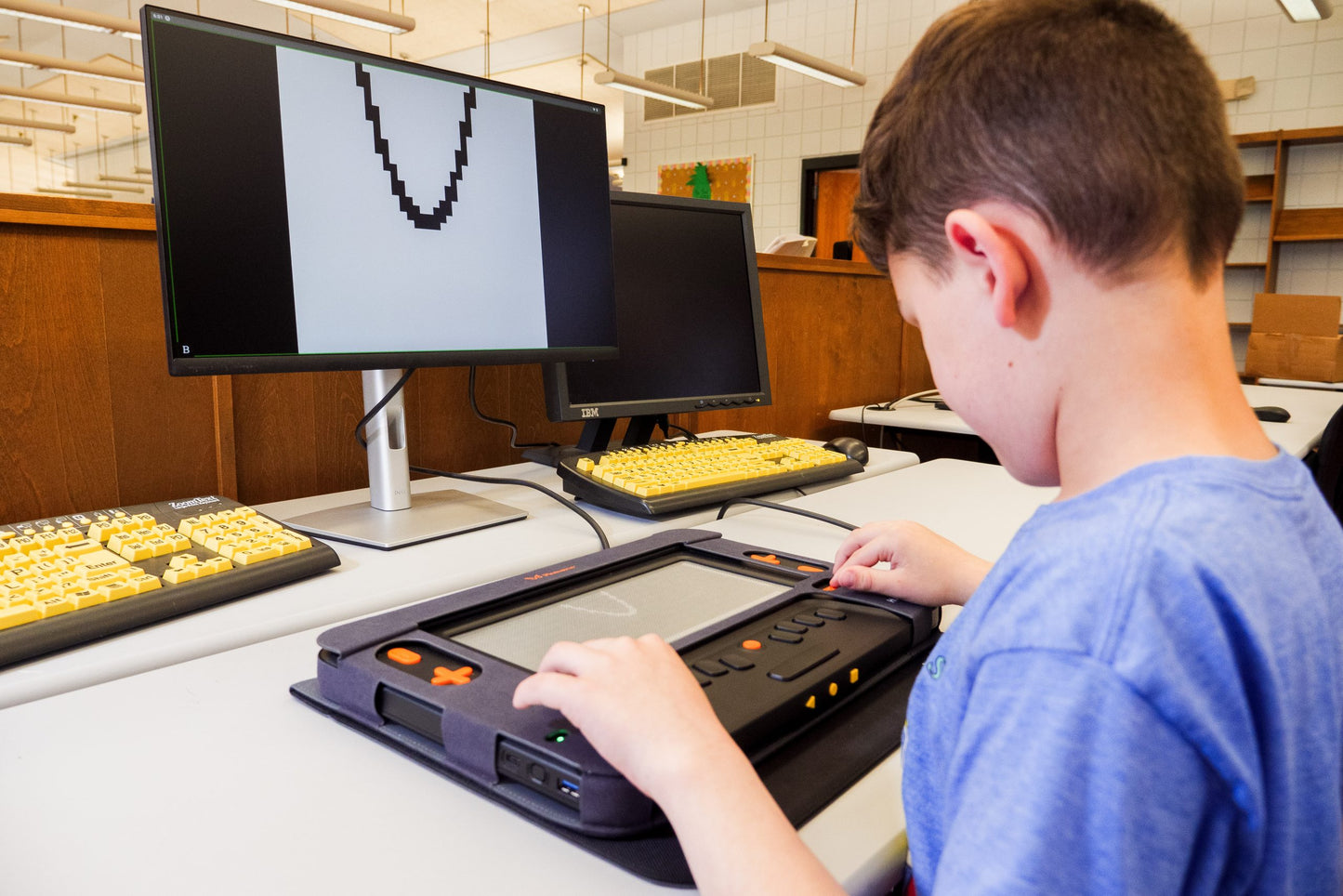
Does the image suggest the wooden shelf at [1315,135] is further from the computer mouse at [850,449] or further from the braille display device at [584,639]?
the braille display device at [584,639]

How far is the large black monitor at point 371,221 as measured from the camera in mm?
775

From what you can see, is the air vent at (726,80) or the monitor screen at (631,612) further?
the air vent at (726,80)

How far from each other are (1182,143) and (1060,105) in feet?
0.18

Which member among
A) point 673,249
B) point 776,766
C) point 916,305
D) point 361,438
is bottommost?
point 776,766

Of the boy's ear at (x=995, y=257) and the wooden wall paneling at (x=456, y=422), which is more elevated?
the boy's ear at (x=995, y=257)

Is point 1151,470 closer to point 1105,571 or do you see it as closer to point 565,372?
point 1105,571

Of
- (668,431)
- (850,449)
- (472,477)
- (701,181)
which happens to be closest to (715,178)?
(701,181)

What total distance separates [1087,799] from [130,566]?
2.23ft

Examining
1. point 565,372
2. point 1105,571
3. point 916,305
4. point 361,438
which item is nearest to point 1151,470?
point 1105,571

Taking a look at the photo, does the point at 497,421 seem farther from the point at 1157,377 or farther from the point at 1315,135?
the point at 1315,135

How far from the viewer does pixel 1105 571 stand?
34 cm

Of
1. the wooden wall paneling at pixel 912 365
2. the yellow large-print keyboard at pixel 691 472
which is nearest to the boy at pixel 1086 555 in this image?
the yellow large-print keyboard at pixel 691 472

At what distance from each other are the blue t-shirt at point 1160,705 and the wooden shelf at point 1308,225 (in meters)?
5.64

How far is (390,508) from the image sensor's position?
3.25ft
